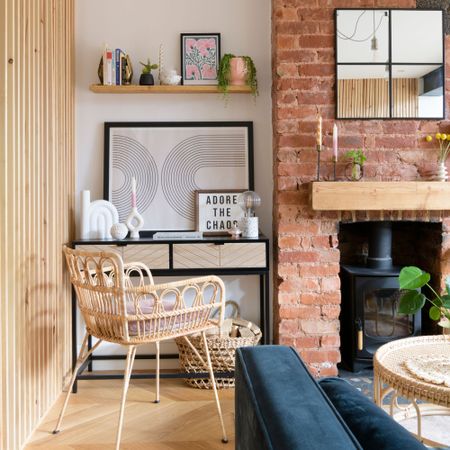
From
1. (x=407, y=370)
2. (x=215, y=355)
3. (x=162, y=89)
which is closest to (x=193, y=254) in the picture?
(x=215, y=355)

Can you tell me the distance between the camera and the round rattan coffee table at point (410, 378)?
4.89ft

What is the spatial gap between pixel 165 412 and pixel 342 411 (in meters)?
1.77

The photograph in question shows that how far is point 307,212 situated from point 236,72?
3.09ft

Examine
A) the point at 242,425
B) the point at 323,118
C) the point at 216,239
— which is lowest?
the point at 242,425

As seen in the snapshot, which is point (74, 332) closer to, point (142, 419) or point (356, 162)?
point (142, 419)

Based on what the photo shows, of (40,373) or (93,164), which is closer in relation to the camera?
(40,373)

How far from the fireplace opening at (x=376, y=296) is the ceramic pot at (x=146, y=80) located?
159 cm

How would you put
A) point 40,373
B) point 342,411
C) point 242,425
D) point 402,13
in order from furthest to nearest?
point 402,13, point 40,373, point 242,425, point 342,411

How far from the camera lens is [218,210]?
3117mm

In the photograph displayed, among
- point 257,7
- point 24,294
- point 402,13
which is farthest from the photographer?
point 257,7

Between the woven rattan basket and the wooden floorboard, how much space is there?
0.17ft

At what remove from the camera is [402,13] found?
294cm

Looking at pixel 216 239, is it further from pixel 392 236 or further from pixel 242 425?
pixel 242 425

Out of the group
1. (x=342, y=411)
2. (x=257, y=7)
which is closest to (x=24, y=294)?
(x=342, y=411)
